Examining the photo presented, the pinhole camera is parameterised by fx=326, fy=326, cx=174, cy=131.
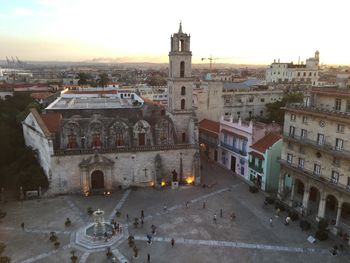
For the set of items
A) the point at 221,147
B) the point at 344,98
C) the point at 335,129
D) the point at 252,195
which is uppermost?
the point at 344,98

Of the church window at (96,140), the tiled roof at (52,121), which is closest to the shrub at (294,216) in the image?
the church window at (96,140)

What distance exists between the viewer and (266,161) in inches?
1795

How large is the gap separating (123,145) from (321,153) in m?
26.5

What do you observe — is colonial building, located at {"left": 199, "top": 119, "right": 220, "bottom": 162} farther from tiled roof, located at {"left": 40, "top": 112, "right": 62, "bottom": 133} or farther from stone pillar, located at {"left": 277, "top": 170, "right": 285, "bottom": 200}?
tiled roof, located at {"left": 40, "top": 112, "right": 62, "bottom": 133}

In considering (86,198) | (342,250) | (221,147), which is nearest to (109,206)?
(86,198)

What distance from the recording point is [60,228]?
36188 mm

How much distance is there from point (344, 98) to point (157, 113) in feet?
99.2

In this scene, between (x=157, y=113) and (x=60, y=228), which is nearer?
(x=60, y=228)

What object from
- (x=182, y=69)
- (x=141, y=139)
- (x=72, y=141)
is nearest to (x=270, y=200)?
(x=141, y=139)

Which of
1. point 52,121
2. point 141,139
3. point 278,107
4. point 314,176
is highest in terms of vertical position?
point 52,121

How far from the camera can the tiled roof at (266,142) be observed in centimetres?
4584

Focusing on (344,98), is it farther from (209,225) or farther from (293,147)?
(209,225)

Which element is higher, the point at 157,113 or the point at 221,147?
the point at 157,113

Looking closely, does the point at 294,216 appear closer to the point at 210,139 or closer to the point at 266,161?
the point at 266,161
